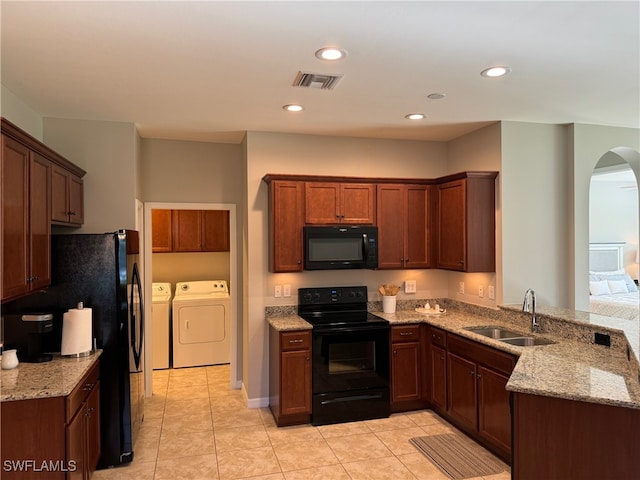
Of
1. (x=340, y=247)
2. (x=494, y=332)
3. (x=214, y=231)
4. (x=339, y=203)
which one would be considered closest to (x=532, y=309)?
(x=494, y=332)

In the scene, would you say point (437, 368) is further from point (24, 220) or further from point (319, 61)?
point (24, 220)

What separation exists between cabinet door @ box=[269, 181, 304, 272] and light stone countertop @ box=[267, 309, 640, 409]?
592 mm

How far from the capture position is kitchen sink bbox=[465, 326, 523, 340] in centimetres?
375

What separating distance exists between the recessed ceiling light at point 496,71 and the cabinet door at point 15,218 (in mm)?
2712

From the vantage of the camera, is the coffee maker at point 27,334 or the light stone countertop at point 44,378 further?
the coffee maker at point 27,334

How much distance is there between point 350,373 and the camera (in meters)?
3.99

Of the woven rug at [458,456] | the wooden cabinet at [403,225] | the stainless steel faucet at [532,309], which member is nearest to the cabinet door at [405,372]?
the woven rug at [458,456]

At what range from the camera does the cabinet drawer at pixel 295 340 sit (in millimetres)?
3830

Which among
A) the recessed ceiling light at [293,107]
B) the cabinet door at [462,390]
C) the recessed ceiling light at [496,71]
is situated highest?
the recessed ceiling light at [293,107]

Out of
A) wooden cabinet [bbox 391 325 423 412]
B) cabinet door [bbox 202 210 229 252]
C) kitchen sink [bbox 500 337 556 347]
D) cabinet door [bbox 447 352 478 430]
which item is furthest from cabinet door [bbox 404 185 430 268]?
cabinet door [bbox 202 210 229 252]

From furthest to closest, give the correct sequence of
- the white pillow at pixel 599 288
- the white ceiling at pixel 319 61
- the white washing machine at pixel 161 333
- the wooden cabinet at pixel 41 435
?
1. the white pillow at pixel 599 288
2. the white washing machine at pixel 161 333
3. the wooden cabinet at pixel 41 435
4. the white ceiling at pixel 319 61

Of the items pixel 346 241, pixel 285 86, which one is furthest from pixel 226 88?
pixel 346 241

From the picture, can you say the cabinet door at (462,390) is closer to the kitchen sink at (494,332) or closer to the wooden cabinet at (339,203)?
the kitchen sink at (494,332)

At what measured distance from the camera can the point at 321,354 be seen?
389 centimetres
